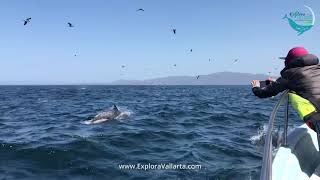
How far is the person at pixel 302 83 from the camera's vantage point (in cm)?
497

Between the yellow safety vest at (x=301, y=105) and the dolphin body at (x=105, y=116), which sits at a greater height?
the yellow safety vest at (x=301, y=105)

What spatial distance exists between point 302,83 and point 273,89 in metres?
0.54

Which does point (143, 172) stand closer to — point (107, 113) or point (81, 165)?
point (81, 165)

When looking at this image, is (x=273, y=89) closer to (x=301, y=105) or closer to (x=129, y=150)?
(x=301, y=105)

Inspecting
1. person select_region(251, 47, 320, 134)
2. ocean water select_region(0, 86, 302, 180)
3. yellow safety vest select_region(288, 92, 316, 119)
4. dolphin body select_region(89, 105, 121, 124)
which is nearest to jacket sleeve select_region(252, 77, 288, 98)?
person select_region(251, 47, 320, 134)

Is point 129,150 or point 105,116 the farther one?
point 105,116

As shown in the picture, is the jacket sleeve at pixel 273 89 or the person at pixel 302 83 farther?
the jacket sleeve at pixel 273 89

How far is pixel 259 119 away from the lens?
23.1 meters

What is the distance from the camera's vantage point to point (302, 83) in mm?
5195

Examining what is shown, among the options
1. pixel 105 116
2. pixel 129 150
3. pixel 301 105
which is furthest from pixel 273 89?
pixel 105 116

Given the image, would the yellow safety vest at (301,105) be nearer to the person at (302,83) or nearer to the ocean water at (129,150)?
the person at (302,83)

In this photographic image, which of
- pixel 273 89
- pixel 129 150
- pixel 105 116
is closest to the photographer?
pixel 273 89

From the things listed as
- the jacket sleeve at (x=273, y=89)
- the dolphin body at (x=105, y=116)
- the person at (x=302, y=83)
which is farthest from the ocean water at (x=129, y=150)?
the person at (x=302, y=83)

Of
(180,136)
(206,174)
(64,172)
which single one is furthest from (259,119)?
(64,172)
